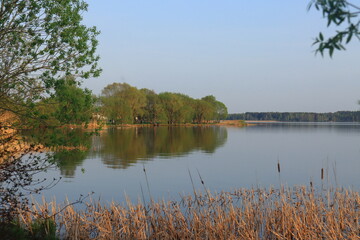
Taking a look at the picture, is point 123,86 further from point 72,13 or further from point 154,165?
point 72,13

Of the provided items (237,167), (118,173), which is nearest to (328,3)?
(118,173)

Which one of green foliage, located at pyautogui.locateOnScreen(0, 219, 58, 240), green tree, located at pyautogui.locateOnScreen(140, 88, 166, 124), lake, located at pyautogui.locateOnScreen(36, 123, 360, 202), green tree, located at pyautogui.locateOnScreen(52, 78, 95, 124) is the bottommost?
lake, located at pyautogui.locateOnScreen(36, 123, 360, 202)

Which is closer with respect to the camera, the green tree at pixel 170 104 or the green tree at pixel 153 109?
the green tree at pixel 153 109

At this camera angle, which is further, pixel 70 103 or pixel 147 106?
pixel 147 106

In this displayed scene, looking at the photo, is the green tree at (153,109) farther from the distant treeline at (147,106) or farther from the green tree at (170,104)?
the green tree at (170,104)

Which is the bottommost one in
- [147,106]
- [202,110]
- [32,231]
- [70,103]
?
[32,231]

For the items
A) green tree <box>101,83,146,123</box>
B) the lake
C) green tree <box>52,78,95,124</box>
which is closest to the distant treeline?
green tree <box>101,83,146,123</box>

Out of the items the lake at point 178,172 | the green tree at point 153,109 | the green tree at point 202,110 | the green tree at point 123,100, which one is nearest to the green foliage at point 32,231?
the lake at point 178,172

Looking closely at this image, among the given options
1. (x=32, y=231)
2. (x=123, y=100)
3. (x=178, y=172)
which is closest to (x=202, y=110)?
(x=123, y=100)

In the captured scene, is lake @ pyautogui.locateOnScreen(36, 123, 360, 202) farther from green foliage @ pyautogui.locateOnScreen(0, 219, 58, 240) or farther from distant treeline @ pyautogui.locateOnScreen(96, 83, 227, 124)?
distant treeline @ pyautogui.locateOnScreen(96, 83, 227, 124)

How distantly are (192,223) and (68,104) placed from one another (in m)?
6.85

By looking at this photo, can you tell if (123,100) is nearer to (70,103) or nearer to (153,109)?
(153,109)

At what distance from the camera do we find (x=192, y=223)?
12.3 m

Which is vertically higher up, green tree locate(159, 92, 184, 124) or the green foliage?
green tree locate(159, 92, 184, 124)
